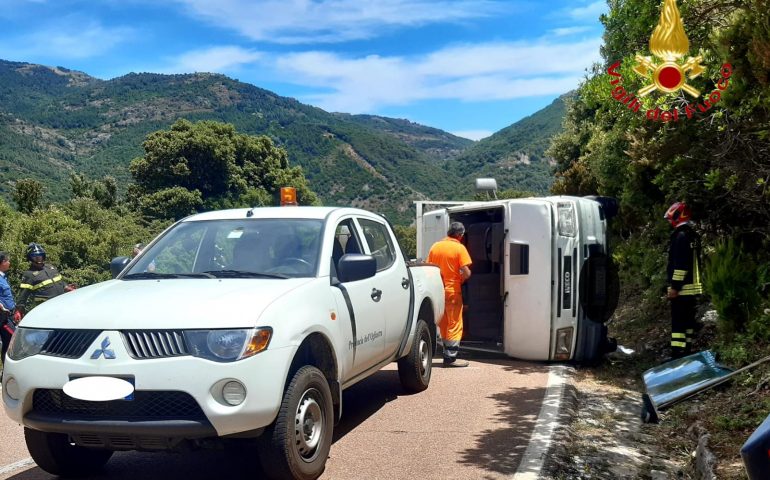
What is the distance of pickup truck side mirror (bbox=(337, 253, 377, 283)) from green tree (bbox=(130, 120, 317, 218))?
181ft

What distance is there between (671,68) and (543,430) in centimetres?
426

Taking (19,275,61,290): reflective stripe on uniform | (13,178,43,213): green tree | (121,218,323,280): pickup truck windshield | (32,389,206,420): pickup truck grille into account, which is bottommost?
(32,389,206,420): pickup truck grille

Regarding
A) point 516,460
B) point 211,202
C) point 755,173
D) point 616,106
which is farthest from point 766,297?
point 211,202

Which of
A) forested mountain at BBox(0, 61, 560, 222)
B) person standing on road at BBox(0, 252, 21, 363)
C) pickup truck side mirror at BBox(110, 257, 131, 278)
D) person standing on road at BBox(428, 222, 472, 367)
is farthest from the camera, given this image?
forested mountain at BBox(0, 61, 560, 222)

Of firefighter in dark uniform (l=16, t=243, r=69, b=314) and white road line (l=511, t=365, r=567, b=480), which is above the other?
firefighter in dark uniform (l=16, t=243, r=69, b=314)

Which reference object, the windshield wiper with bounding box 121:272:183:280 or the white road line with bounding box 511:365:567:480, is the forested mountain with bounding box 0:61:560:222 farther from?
the windshield wiper with bounding box 121:272:183:280

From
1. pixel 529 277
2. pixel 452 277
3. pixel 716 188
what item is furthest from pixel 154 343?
pixel 716 188

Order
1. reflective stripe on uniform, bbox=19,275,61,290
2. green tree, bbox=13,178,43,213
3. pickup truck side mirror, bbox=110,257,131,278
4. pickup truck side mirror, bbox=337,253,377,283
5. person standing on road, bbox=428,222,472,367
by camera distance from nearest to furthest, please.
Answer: pickup truck side mirror, bbox=337,253,377,283
pickup truck side mirror, bbox=110,257,131,278
person standing on road, bbox=428,222,472,367
reflective stripe on uniform, bbox=19,275,61,290
green tree, bbox=13,178,43,213

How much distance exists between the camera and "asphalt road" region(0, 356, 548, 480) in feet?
15.7

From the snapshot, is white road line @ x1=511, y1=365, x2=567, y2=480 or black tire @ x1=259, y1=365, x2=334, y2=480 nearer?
black tire @ x1=259, y1=365, x2=334, y2=480

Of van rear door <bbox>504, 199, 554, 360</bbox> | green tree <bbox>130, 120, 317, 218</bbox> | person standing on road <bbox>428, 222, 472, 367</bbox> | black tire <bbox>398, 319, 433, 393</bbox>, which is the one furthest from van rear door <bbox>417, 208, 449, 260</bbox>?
green tree <bbox>130, 120, 317, 218</bbox>

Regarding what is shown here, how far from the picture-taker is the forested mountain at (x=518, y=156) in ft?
331

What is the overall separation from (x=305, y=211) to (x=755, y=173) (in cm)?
445

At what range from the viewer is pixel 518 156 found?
11131cm
